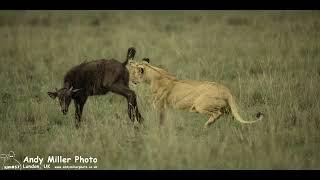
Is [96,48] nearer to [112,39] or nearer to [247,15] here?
[112,39]

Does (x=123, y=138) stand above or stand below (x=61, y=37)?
below

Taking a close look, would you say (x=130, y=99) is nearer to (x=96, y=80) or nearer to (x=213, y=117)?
(x=96, y=80)

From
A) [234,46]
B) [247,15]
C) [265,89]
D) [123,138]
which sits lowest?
[123,138]

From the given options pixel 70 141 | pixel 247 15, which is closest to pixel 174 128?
pixel 70 141

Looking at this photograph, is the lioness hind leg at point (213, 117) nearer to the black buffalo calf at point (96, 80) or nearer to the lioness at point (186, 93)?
the lioness at point (186, 93)

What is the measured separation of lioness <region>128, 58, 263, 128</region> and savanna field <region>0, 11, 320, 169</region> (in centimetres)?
22

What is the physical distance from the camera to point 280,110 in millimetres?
11688

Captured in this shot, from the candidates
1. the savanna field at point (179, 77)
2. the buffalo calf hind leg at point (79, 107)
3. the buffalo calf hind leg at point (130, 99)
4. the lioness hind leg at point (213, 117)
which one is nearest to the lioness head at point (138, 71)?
the buffalo calf hind leg at point (130, 99)

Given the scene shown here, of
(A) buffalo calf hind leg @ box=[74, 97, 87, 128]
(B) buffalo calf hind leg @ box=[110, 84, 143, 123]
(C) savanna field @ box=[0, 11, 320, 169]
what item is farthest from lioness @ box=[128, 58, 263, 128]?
(A) buffalo calf hind leg @ box=[74, 97, 87, 128]

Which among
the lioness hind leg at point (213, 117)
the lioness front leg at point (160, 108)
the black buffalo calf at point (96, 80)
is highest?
the black buffalo calf at point (96, 80)

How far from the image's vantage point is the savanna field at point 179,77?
33.4 ft

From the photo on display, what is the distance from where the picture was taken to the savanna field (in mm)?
10195

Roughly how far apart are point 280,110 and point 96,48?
758 cm

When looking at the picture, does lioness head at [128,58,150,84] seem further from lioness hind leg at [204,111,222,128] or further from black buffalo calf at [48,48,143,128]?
lioness hind leg at [204,111,222,128]
